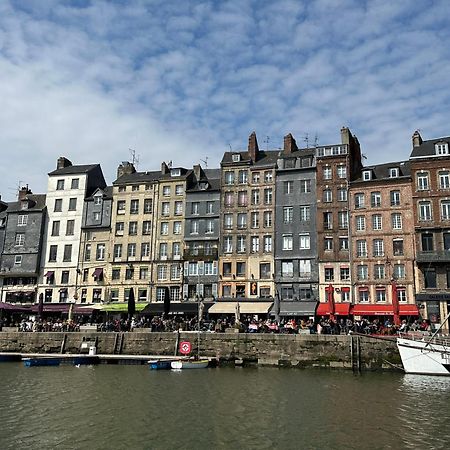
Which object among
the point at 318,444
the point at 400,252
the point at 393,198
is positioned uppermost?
the point at 393,198

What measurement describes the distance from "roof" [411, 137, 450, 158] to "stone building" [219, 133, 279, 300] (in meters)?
13.5

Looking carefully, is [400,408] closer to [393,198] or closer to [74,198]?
[393,198]

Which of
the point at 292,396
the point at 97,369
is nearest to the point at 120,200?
the point at 97,369

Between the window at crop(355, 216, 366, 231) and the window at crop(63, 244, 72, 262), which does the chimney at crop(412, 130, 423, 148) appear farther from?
the window at crop(63, 244, 72, 262)

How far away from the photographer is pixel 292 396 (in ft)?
85.0

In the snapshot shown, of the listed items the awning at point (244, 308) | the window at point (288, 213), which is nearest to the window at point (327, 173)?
the window at point (288, 213)

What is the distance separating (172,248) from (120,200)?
8.52 m

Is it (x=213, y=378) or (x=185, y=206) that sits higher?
(x=185, y=206)

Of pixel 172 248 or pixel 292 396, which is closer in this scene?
pixel 292 396

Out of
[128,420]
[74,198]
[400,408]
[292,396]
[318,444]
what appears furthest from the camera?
[74,198]

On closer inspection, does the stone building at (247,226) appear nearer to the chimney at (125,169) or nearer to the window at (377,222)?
the window at (377,222)

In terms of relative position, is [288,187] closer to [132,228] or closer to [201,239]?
[201,239]

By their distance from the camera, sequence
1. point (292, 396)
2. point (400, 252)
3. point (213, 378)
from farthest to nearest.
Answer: point (400, 252) < point (213, 378) < point (292, 396)

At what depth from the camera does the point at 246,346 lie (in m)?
38.4
